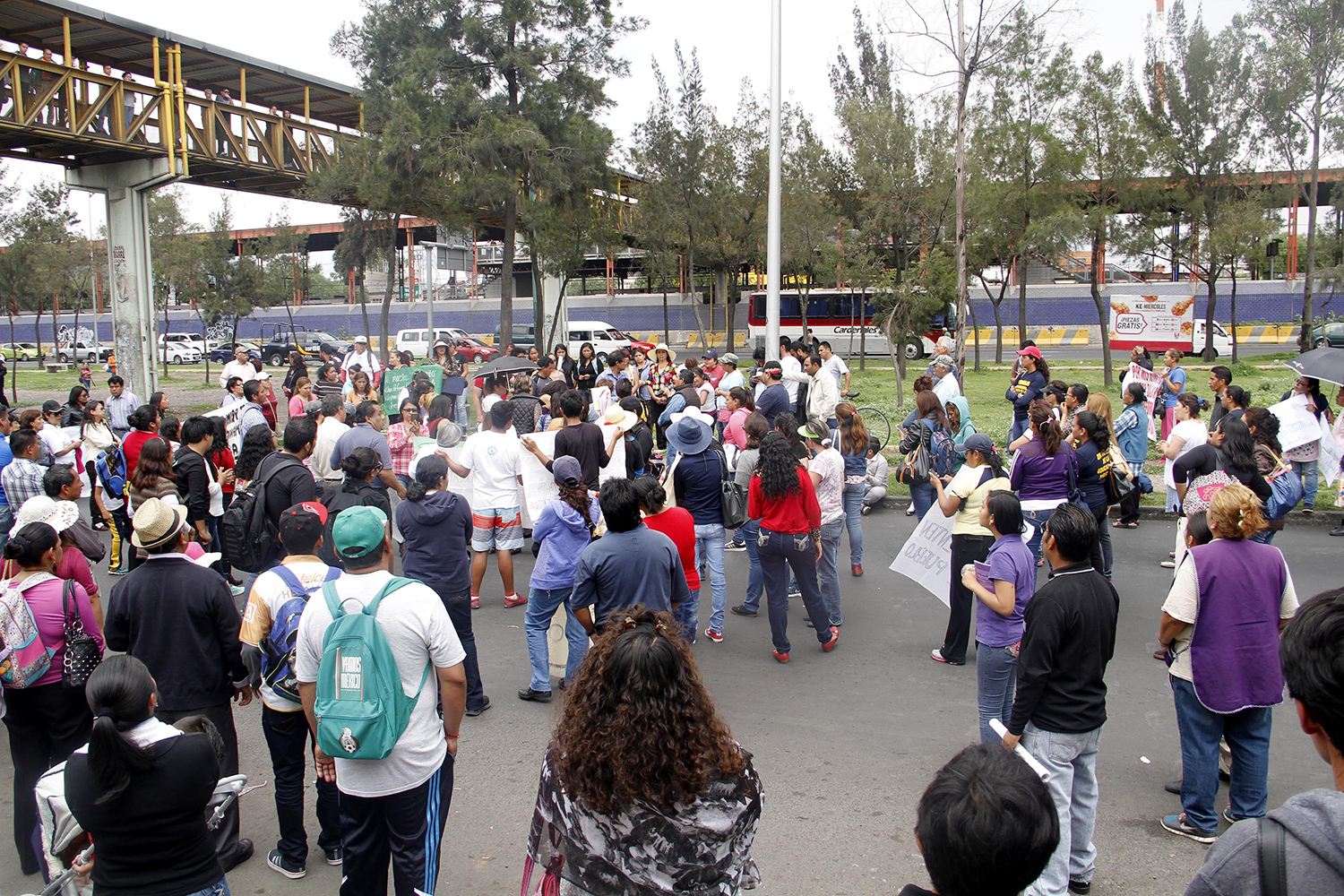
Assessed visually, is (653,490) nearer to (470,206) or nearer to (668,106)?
(470,206)

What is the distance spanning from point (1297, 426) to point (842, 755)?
6.86m

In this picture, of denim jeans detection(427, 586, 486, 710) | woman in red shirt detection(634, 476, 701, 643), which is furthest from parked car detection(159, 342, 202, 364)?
woman in red shirt detection(634, 476, 701, 643)

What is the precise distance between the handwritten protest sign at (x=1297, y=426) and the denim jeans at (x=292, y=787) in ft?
30.3

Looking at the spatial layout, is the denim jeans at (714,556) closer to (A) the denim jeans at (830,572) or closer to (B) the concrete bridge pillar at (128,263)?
(A) the denim jeans at (830,572)

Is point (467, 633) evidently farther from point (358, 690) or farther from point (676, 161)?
point (676, 161)

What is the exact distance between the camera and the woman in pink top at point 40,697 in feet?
12.8

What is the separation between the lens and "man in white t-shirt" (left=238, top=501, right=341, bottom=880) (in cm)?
383

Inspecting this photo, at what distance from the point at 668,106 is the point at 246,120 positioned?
49.6 feet

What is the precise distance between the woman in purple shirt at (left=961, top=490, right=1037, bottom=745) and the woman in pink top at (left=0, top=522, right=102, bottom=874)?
4253mm

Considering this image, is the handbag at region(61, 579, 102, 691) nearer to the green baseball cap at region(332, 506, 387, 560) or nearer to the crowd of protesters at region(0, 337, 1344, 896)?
the crowd of protesters at region(0, 337, 1344, 896)

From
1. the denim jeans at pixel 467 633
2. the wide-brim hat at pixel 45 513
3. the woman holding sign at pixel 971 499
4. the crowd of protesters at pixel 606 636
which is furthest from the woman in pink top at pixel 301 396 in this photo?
the woman holding sign at pixel 971 499

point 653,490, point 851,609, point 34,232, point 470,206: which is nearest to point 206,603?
point 653,490

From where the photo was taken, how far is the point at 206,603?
3891mm

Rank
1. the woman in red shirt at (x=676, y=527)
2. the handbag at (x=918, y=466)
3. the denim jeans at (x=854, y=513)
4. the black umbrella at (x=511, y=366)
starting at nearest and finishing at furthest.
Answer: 1. the woman in red shirt at (x=676, y=527)
2. the handbag at (x=918, y=466)
3. the denim jeans at (x=854, y=513)
4. the black umbrella at (x=511, y=366)
